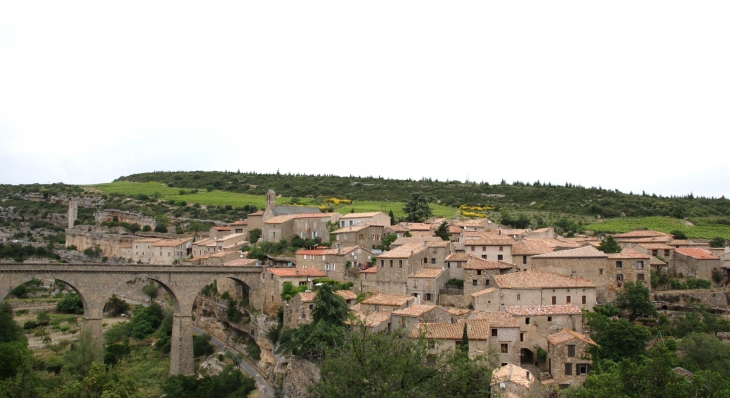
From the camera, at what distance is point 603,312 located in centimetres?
3478

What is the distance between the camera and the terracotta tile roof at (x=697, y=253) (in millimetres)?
42531

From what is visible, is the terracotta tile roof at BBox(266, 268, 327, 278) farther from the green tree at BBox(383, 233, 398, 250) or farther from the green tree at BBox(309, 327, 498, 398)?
the green tree at BBox(309, 327, 498, 398)

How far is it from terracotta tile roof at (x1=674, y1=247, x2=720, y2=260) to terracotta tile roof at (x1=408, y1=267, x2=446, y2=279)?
61.7 feet

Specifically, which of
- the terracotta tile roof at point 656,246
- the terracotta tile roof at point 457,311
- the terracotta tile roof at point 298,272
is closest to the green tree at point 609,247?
the terracotta tile roof at point 656,246

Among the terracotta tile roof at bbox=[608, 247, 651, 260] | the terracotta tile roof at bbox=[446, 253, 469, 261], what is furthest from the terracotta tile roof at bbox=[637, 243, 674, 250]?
the terracotta tile roof at bbox=[446, 253, 469, 261]

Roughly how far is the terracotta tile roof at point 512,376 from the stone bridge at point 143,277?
2543 cm

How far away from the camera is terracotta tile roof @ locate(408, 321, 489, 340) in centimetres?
2966

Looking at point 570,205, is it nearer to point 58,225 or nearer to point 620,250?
point 620,250

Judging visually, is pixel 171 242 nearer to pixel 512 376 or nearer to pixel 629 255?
pixel 629 255

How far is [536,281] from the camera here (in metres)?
35.6

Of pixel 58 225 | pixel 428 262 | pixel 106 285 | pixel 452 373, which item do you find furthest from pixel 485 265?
pixel 58 225

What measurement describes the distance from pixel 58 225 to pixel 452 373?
309 feet

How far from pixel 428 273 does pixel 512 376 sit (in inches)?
555

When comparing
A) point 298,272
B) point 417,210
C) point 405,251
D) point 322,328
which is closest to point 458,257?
point 405,251
